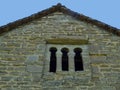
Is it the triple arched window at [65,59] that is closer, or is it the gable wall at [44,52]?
the gable wall at [44,52]

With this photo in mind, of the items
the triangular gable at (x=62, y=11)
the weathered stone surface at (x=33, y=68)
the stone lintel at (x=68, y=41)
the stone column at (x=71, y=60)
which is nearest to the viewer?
the weathered stone surface at (x=33, y=68)

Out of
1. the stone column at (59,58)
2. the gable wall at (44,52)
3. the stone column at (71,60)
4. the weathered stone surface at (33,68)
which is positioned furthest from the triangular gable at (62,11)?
the weathered stone surface at (33,68)

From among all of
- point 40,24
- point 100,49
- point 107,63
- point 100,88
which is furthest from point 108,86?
point 40,24

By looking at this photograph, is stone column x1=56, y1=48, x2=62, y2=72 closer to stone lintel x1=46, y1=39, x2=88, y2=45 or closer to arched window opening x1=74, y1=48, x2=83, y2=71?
stone lintel x1=46, y1=39, x2=88, y2=45

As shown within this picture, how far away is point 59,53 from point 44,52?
458 mm

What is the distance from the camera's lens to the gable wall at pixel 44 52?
A: 34.0ft

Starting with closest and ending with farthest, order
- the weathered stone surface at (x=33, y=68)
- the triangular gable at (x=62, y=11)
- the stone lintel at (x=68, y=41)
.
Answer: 1. the weathered stone surface at (x=33, y=68)
2. the stone lintel at (x=68, y=41)
3. the triangular gable at (x=62, y=11)

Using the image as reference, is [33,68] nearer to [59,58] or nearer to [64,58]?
[59,58]

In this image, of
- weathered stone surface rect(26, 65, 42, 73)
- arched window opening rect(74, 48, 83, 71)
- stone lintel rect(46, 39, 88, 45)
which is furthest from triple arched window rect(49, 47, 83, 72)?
weathered stone surface rect(26, 65, 42, 73)

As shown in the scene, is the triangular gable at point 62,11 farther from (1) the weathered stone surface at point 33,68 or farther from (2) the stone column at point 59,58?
(1) the weathered stone surface at point 33,68

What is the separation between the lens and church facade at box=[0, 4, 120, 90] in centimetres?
1044

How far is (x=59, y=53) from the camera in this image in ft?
38.6

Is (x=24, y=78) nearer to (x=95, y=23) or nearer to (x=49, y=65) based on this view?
(x=49, y=65)

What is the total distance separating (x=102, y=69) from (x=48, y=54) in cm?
179
